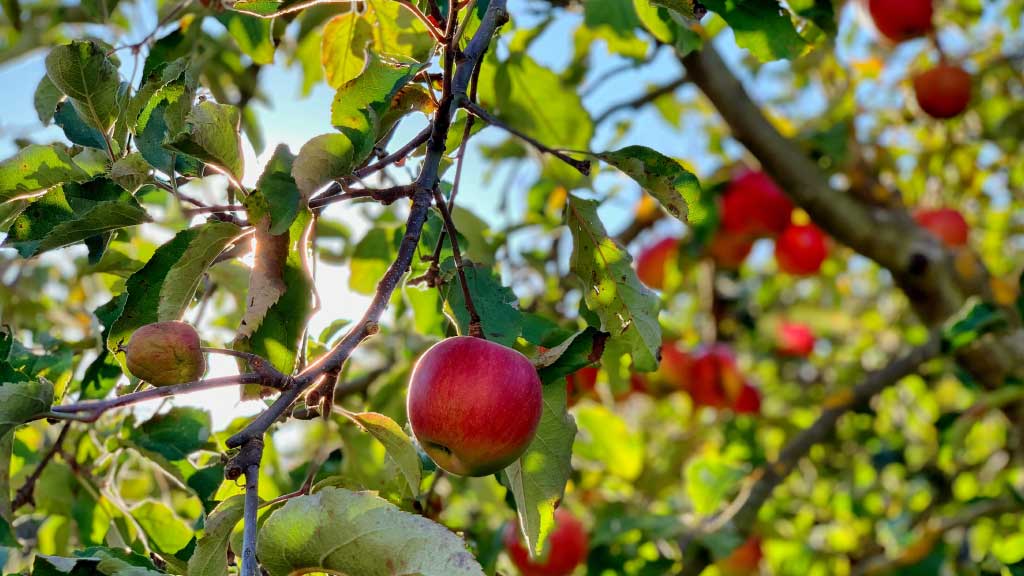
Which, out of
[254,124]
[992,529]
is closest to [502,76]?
[254,124]

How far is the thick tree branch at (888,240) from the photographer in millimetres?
2080

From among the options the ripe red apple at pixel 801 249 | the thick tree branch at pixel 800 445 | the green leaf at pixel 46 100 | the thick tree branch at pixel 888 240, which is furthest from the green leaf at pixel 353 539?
the ripe red apple at pixel 801 249

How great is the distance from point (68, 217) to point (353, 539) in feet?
1.55

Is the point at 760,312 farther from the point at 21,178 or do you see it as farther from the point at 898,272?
the point at 21,178

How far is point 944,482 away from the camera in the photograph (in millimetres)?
2859

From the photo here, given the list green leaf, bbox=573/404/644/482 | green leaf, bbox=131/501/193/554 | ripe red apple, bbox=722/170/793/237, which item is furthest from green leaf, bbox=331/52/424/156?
ripe red apple, bbox=722/170/793/237

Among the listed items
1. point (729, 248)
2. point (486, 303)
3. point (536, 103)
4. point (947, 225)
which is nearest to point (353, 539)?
point (486, 303)

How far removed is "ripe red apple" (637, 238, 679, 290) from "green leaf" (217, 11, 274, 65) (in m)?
1.83

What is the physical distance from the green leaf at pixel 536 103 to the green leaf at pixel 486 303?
65 cm

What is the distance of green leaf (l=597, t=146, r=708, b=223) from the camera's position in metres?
1.06

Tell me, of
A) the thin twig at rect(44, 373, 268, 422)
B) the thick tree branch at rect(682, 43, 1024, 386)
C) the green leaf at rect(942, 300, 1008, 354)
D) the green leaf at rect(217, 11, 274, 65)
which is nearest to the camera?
the thin twig at rect(44, 373, 268, 422)

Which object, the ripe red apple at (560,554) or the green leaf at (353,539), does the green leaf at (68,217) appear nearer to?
the green leaf at (353,539)

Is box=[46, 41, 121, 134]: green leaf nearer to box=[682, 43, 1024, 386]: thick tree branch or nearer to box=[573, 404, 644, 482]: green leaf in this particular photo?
box=[682, 43, 1024, 386]: thick tree branch

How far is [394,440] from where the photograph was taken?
0.87 metres
